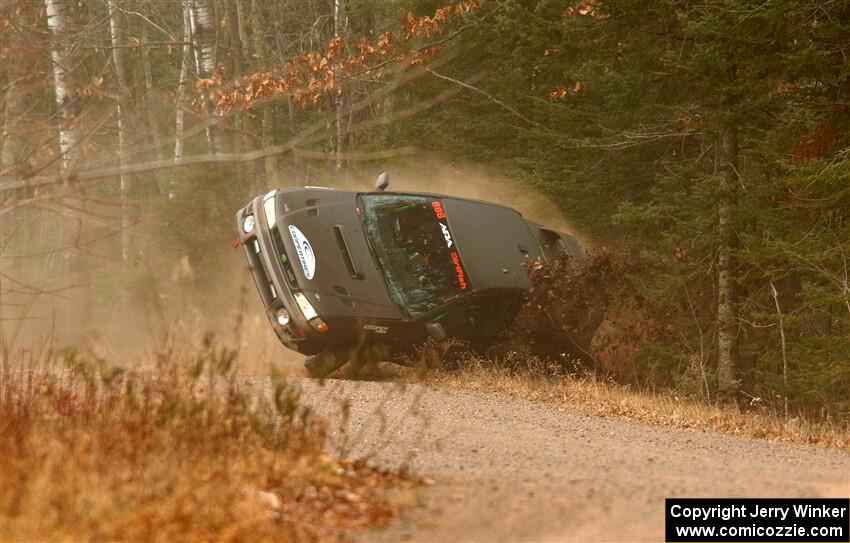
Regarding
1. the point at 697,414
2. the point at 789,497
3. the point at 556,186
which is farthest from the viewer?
the point at 556,186

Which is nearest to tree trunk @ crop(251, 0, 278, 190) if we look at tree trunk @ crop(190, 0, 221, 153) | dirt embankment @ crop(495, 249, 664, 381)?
tree trunk @ crop(190, 0, 221, 153)

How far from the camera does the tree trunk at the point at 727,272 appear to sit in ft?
49.3

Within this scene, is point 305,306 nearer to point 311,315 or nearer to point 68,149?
point 311,315

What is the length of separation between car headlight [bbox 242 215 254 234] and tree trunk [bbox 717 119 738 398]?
19.1 feet

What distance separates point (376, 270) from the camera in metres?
13.8

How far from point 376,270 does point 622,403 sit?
328 cm

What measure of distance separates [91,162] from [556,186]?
44.2 ft

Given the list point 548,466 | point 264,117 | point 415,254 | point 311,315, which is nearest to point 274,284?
point 311,315

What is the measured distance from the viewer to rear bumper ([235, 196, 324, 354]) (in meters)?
13.4

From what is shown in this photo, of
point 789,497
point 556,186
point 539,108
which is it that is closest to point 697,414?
point 789,497

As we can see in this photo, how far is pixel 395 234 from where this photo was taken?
46.3 ft

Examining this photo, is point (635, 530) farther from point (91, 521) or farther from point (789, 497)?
point (91, 521)

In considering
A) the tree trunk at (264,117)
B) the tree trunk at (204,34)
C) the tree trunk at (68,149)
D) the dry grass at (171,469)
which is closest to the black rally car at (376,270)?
the tree trunk at (68,149)

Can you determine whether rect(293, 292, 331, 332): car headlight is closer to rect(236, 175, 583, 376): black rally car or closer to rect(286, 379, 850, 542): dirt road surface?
rect(236, 175, 583, 376): black rally car
